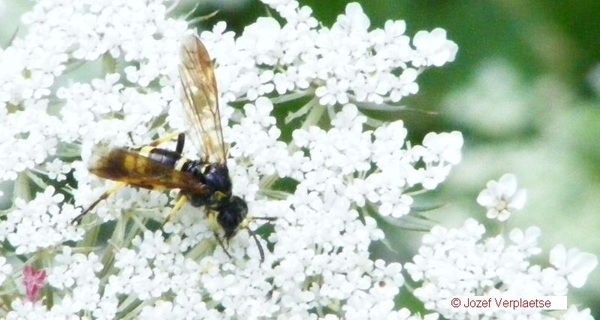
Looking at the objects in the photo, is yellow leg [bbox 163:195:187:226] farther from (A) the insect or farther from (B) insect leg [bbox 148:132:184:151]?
(B) insect leg [bbox 148:132:184:151]

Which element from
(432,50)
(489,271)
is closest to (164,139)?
(432,50)

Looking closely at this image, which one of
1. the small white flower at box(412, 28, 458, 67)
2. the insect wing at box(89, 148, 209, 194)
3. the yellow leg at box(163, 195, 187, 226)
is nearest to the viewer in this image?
the insect wing at box(89, 148, 209, 194)

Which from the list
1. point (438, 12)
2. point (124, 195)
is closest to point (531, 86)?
point (438, 12)

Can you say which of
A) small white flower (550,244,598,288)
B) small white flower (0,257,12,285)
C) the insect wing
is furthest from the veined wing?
small white flower (550,244,598,288)

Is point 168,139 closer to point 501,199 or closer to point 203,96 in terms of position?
point 203,96

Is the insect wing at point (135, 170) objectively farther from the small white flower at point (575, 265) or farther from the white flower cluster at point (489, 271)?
the small white flower at point (575, 265)

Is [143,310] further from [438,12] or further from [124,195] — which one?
[438,12]
